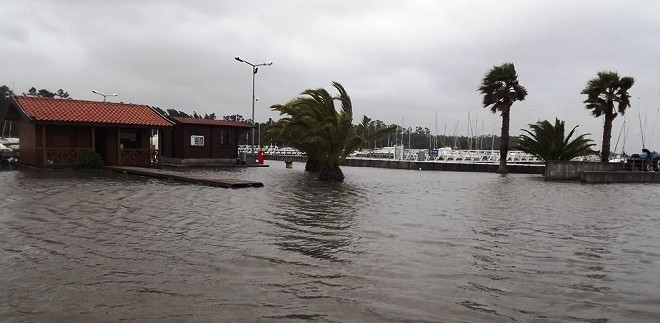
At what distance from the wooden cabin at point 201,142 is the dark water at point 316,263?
20.4m

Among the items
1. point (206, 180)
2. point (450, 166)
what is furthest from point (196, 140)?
point (450, 166)

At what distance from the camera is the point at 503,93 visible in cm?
3500

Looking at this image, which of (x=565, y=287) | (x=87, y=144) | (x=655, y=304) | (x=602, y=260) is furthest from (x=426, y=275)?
(x=87, y=144)

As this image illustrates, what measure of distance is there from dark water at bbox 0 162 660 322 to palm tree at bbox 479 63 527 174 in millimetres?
23837

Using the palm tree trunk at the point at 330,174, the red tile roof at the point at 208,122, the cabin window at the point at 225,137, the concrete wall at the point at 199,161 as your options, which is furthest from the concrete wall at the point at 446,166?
the palm tree trunk at the point at 330,174

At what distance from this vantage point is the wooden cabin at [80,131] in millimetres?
24562

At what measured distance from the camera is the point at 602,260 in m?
7.12

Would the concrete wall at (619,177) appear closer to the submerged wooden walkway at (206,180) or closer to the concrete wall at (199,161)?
the submerged wooden walkway at (206,180)

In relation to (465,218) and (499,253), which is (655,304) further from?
(465,218)

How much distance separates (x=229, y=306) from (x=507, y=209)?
10.3 metres

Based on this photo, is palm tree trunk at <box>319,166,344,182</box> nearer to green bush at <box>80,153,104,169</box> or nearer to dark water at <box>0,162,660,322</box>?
dark water at <box>0,162,660,322</box>

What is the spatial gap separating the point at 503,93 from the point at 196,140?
22.4 meters

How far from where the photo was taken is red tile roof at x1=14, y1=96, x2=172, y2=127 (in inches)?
961

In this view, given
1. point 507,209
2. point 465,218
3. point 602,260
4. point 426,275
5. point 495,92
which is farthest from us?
point 495,92
